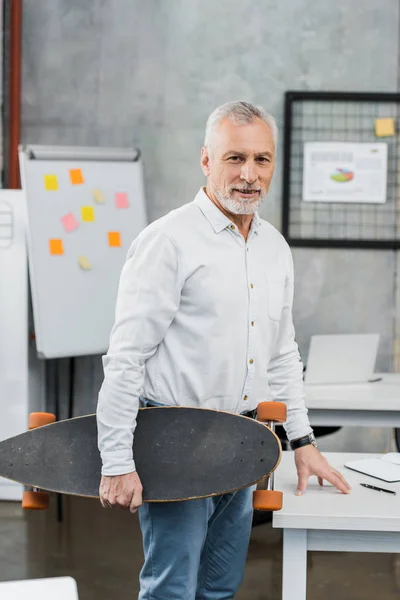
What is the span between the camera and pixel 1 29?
172 inches

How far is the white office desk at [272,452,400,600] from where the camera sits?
66.8 inches

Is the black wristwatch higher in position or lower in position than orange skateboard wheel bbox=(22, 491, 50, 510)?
higher

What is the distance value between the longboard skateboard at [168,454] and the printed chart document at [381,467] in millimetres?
397

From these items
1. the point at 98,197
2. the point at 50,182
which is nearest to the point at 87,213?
the point at 98,197

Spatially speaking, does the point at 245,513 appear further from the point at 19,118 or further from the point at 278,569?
the point at 19,118

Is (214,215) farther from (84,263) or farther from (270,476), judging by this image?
(84,263)

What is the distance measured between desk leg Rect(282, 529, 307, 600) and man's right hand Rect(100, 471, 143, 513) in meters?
0.33

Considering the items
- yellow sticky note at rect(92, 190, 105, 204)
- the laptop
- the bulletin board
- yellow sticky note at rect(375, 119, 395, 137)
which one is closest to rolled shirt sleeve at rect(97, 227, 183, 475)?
the laptop

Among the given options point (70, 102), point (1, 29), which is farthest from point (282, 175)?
point (1, 29)

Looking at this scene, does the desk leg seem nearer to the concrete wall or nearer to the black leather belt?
the black leather belt

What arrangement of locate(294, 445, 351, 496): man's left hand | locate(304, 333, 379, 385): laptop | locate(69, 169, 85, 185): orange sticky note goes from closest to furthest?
locate(294, 445, 351, 496): man's left hand
locate(304, 333, 379, 385): laptop
locate(69, 169, 85, 185): orange sticky note

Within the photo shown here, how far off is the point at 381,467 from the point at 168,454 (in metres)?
0.65

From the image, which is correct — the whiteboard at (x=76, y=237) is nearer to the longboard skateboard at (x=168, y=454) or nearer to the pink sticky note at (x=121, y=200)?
the pink sticky note at (x=121, y=200)

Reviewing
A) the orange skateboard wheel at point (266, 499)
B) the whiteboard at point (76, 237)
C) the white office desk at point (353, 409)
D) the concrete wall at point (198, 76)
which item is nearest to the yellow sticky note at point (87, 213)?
the whiteboard at point (76, 237)
